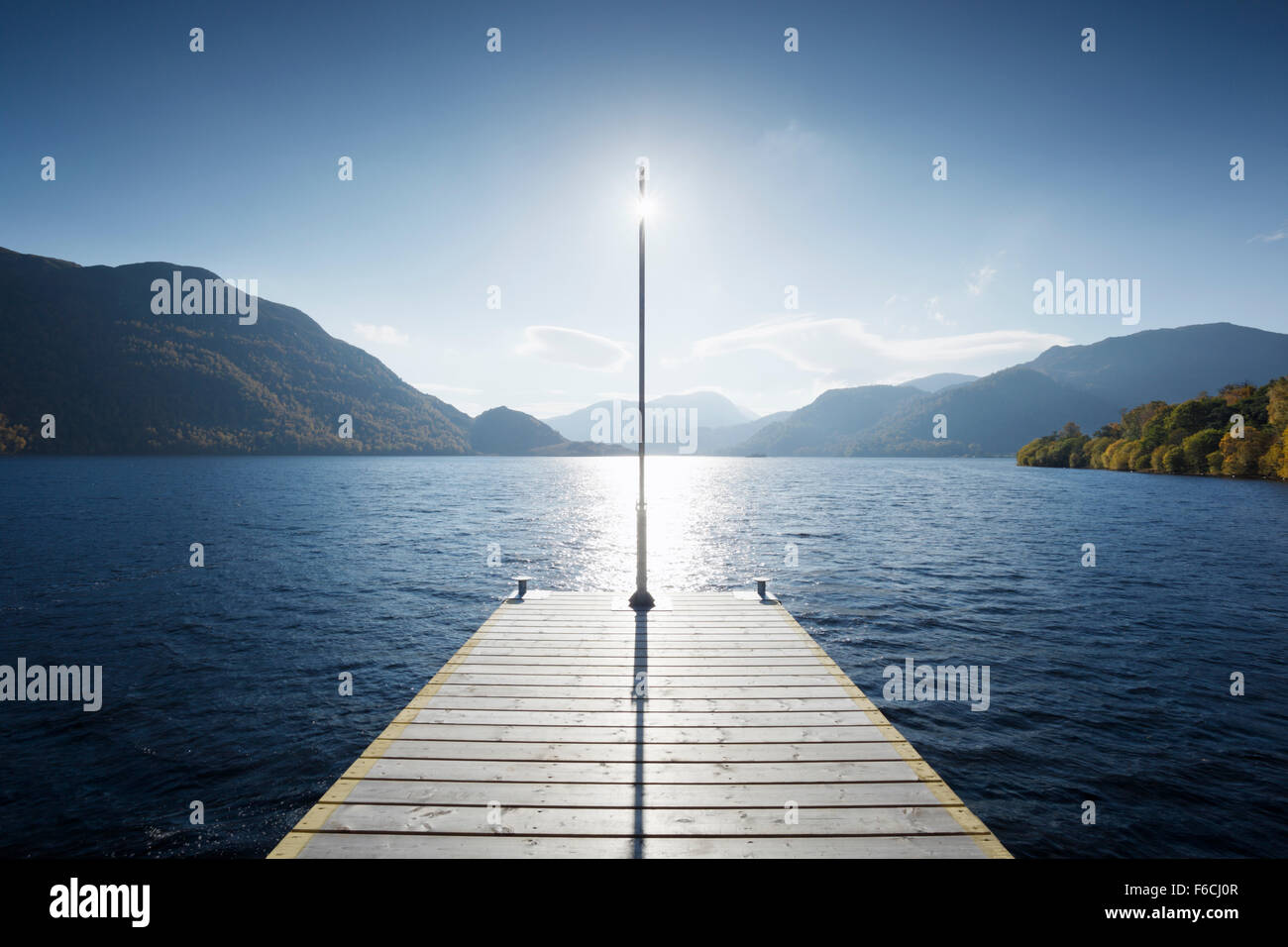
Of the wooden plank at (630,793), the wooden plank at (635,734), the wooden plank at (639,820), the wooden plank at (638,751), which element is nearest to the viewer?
the wooden plank at (639,820)

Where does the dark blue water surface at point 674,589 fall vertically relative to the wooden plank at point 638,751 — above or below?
below

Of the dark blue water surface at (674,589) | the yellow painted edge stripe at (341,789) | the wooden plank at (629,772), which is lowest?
the dark blue water surface at (674,589)

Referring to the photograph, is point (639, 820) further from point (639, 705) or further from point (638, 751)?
point (639, 705)

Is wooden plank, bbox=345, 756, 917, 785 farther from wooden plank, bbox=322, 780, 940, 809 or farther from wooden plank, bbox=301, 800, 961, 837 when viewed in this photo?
wooden plank, bbox=301, 800, 961, 837

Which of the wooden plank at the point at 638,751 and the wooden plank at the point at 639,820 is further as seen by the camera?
the wooden plank at the point at 638,751

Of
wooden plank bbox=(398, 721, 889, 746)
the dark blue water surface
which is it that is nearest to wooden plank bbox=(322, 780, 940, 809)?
wooden plank bbox=(398, 721, 889, 746)

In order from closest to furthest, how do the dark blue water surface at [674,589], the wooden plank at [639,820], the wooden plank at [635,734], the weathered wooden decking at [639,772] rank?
the weathered wooden decking at [639,772]
the wooden plank at [639,820]
the wooden plank at [635,734]
the dark blue water surface at [674,589]

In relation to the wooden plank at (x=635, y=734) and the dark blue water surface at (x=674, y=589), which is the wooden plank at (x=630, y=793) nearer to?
the wooden plank at (x=635, y=734)

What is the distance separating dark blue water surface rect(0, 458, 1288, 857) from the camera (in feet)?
26.5

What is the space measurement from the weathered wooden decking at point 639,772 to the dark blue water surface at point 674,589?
11.8ft

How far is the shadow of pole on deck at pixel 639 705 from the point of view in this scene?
4.47m

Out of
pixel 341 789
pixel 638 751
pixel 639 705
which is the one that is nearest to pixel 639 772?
pixel 638 751

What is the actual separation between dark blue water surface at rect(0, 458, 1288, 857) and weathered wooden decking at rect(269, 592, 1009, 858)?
359 centimetres

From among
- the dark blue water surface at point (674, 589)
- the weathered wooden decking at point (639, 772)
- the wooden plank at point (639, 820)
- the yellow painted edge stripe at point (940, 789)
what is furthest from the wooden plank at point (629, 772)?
the dark blue water surface at point (674, 589)
